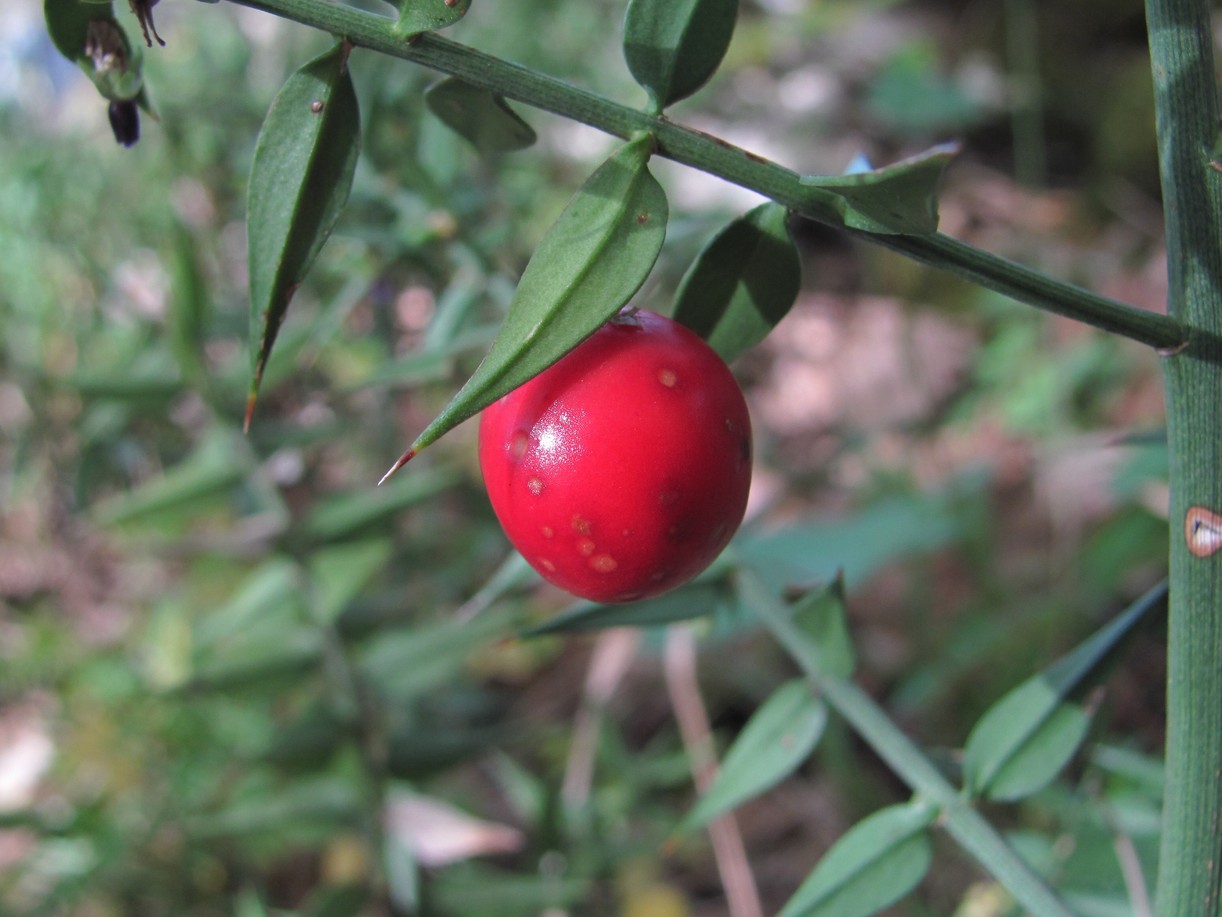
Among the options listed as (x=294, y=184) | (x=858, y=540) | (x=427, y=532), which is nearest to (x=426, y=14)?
(x=294, y=184)

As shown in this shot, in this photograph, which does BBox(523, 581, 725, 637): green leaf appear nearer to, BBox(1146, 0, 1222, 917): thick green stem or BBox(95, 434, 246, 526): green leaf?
BBox(1146, 0, 1222, 917): thick green stem

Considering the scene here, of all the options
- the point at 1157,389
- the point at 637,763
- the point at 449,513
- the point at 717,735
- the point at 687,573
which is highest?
the point at 687,573

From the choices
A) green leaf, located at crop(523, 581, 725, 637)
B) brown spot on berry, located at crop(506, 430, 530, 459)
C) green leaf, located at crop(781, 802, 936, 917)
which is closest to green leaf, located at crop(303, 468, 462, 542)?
green leaf, located at crop(523, 581, 725, 637)

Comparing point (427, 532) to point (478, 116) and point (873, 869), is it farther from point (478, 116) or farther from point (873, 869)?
point (478, 116)

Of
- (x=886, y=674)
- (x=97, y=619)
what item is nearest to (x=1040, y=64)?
(x=886, y=674)

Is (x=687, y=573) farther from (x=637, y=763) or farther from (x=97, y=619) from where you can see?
(x=97, y=619)

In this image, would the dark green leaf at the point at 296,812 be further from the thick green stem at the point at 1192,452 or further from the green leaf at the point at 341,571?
the thick green stem at the point at 1192,452
